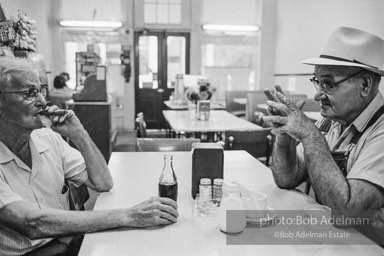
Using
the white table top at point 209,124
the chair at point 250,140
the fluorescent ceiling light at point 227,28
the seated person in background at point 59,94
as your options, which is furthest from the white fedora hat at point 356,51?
the fluorescent ceiling light at point 227,28

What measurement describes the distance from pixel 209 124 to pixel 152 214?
326cm

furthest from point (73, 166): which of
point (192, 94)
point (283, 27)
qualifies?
point (283, 27)

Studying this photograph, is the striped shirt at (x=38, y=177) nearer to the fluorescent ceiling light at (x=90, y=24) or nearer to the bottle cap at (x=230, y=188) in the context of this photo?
the bottle cap at (x=230, y=188)

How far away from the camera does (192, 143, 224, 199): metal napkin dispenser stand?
1742mm

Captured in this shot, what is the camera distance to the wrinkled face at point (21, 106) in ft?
5.60

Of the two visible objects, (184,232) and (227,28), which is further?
(227,28)

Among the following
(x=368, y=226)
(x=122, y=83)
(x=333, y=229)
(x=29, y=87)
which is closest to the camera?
(x=333, y=229)

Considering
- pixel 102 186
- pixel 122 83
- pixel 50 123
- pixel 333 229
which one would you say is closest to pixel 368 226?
pixel 333 229

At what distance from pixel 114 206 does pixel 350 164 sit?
107cm

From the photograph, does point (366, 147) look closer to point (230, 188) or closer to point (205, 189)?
point (230, 188)

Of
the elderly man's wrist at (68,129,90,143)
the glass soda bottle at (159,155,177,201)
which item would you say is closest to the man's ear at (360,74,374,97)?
the glass soda bottle at (159,155,177,201)

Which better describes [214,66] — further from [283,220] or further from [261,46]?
[283,220]

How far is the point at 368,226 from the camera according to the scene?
1624mm

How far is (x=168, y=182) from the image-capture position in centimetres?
169
